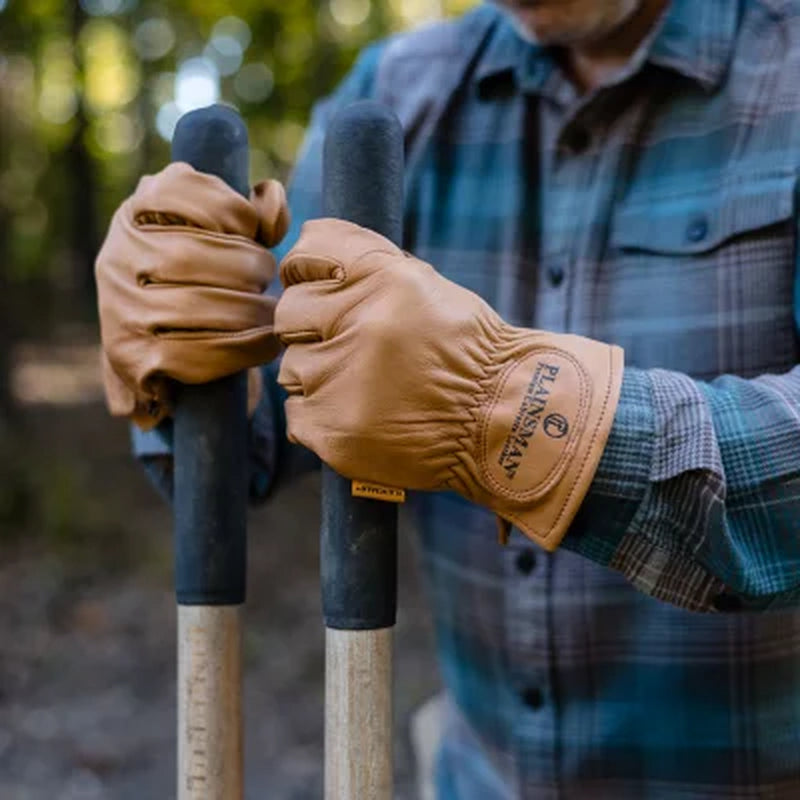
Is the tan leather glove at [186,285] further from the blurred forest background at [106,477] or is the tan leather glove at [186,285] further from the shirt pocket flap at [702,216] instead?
the blurred forest background at [106,477]

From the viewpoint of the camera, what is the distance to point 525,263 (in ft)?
6.68

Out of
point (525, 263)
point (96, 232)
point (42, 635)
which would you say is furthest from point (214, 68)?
point (525, 263)

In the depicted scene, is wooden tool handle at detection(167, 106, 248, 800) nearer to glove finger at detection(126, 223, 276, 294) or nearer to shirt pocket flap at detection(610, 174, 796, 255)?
glove finger at detection(126, 223, 276, 294)

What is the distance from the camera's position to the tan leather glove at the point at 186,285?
154cm

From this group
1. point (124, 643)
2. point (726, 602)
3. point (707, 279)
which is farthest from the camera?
point (124, 643)

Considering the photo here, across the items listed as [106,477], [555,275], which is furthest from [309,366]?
[106,477]

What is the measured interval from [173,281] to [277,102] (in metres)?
11.2

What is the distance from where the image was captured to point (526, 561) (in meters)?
1.98

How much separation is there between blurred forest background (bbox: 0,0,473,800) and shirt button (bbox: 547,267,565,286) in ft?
10.3

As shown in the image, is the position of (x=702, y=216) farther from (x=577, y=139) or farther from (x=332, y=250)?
(x=332, y=250)

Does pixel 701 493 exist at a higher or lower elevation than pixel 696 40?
lower

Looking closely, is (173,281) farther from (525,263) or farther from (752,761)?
(752,761)

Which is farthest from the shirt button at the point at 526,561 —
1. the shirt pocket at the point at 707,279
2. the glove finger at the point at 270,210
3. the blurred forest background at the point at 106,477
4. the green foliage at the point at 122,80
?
the green foliage at the point at 122,80

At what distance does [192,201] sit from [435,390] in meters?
0.45
